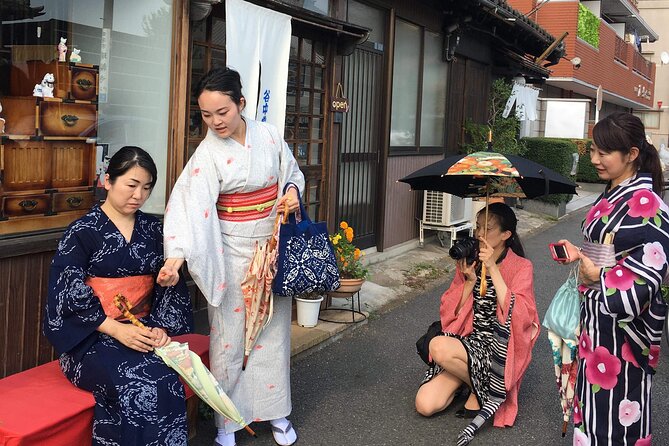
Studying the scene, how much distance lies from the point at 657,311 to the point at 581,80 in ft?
72.3

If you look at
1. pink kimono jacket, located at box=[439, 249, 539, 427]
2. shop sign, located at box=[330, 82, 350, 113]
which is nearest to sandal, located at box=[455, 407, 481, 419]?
pink kimono jacket, located at box=[439, 249, 539, 427]

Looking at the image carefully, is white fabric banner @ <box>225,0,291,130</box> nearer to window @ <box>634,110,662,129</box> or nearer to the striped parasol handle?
the striped parasol handle

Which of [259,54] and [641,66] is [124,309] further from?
[641,66]

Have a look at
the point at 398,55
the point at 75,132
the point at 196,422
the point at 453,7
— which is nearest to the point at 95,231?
the point at 75,132

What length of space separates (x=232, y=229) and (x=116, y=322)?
0.88m

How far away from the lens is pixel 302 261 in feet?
14.3

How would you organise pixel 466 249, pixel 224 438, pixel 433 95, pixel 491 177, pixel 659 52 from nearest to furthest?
1. pixel 224 438
2. pixel 466 249
3. pixel 491 177
4. pixel 433 95
5. pixel 659 52

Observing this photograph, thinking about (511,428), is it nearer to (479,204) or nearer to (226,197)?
(226,197)

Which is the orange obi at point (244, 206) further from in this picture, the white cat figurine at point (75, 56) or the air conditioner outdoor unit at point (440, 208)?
the air conditioner outdoor unit at point (440, 208)

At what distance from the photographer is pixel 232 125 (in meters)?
4.21

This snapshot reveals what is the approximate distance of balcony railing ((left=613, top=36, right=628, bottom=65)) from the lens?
29.3 metres

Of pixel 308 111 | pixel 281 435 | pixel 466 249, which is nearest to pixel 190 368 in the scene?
pixel 281 435

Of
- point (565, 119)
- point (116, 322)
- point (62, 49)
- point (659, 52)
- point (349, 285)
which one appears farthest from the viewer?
point (659, 52)

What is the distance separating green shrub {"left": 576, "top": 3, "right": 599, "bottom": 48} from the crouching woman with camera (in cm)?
2043
